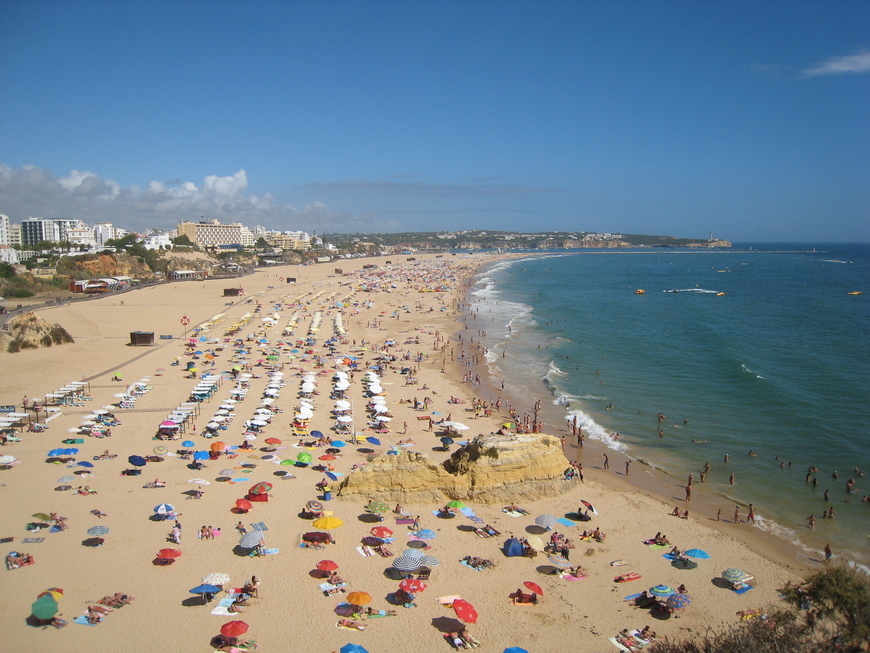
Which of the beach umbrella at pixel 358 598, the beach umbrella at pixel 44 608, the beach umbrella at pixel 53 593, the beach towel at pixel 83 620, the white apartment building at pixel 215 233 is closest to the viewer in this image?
the beach umbrella at pixel 44 608

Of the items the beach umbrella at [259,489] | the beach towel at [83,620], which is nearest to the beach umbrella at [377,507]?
the beach umbrella at [259,489]

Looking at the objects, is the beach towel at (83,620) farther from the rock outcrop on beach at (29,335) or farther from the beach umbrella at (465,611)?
the rock outcrop on beach at (29,335)

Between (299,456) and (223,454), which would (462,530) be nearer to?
(299,456)

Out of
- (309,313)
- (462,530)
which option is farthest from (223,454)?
(309,313)

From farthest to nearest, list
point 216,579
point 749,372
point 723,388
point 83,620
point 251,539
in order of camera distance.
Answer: point 749,372
point 723,388
point 251,539
point 216,579
point 83,620

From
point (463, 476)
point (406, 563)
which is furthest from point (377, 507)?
point (406, 563)

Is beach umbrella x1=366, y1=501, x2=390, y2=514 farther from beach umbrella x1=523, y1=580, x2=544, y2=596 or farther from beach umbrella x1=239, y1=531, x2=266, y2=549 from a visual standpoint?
beach umbrella x1=523, y1=580, x2=544, y2=596

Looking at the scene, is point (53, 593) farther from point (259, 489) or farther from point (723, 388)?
point (723, 388)

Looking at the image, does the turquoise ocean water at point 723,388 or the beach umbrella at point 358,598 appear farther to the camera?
the turquoise ocean water at point 723,388
